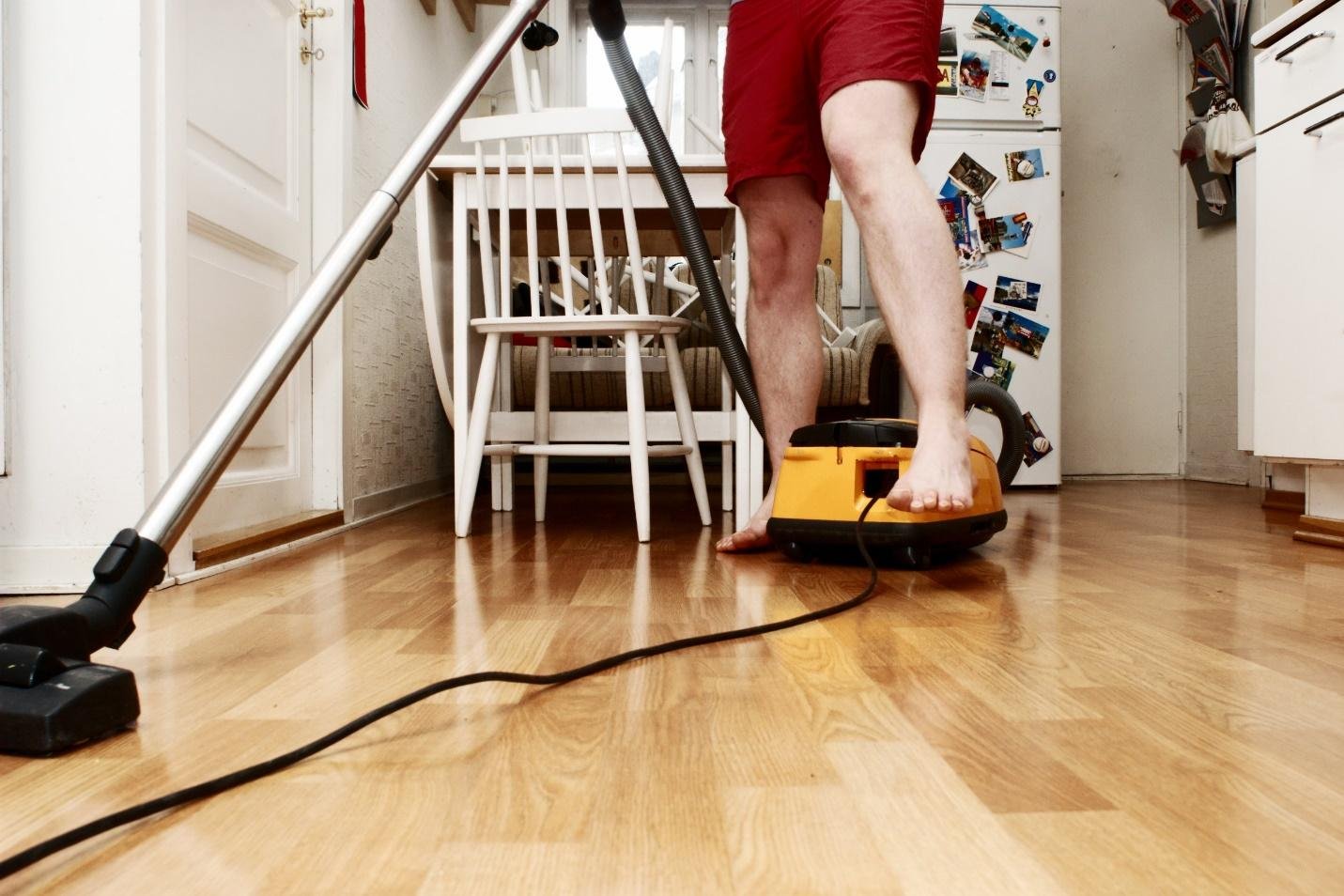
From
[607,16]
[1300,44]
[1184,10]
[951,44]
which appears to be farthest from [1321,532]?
[1184,10]

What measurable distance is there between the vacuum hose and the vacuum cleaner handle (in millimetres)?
536

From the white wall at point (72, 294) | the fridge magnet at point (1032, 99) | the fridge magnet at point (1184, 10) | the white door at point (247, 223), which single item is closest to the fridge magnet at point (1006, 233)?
the fridge magnet at point (1032, 99)

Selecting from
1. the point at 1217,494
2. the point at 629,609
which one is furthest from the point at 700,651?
the point at 1217,494

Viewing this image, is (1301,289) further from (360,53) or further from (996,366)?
(360,53)

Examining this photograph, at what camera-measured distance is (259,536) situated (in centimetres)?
158

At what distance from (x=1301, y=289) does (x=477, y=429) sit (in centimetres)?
157

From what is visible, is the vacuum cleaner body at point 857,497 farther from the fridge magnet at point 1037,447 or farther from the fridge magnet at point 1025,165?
the fridge magnet at point 1025,165

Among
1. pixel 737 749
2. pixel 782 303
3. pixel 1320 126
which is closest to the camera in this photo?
pixel 737 749

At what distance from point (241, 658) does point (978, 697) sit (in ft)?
2.10

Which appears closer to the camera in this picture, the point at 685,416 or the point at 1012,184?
the point at 685,416

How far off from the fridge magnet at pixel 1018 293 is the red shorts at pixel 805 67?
6.64 feet

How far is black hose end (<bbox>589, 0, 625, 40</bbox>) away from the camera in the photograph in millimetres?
1245

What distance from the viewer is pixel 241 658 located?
2.82ft

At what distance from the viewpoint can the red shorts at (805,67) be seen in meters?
1.28
